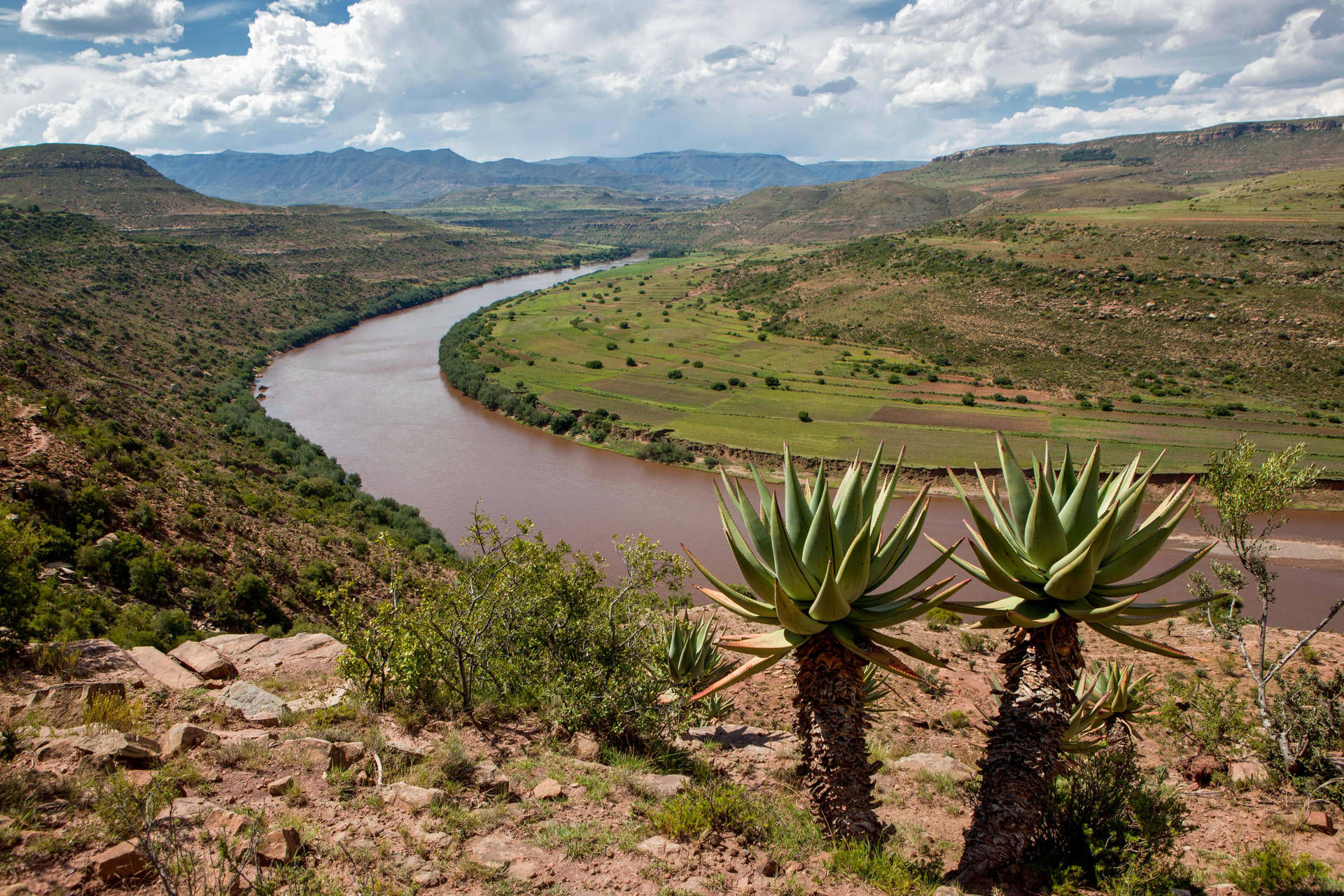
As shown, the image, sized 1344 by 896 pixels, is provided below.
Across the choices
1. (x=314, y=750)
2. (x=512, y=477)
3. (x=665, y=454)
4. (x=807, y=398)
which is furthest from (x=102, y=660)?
(x=807, y=398)

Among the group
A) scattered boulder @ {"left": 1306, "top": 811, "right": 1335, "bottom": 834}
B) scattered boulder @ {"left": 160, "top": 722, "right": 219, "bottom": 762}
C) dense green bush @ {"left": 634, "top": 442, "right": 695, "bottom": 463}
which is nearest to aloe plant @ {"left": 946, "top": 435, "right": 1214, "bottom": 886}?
scattered boulder @ {"left": 1306, "top": 811, "right": 1335, "bottom": 834}

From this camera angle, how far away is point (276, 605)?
57.2 feet

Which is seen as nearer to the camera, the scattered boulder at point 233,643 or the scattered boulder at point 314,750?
the scattered boulder at point 314,750

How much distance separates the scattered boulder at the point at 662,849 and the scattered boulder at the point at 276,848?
8.19ft

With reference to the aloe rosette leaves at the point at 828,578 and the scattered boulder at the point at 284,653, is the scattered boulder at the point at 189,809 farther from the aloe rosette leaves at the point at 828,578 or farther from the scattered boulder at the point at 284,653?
the scattered boulder at the point at 284,653

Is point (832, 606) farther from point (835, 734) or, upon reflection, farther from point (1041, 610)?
point (1041, 610)

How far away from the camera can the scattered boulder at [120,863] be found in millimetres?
4227

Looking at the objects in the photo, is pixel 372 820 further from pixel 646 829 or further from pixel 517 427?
pixel 517 427

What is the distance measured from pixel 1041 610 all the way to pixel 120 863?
20.1ft

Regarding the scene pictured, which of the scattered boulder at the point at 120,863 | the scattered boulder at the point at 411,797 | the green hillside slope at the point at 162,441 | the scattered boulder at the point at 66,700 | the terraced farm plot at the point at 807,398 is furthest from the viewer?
the terraced farm plot at the point at 807,398

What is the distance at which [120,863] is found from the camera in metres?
4.26

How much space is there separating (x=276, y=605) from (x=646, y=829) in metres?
14.9

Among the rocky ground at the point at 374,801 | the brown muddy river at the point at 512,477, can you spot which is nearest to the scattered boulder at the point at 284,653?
the rocky ground at the point at 374,801

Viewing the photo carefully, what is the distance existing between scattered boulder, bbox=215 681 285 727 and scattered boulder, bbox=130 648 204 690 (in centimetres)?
53
